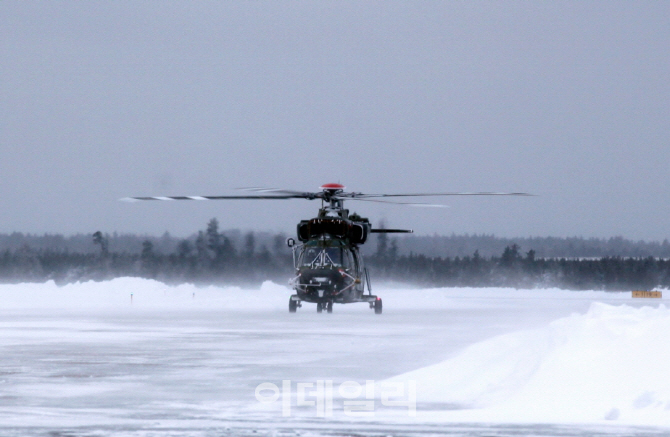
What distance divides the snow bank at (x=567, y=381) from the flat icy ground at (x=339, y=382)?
26 millimetres

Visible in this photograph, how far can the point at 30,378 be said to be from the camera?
48.6 ft

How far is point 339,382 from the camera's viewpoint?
47.0ft

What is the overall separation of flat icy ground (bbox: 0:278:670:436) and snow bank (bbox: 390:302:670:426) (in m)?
0.03

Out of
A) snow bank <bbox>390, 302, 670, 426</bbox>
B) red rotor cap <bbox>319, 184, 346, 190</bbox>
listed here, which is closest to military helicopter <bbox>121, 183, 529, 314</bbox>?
red rotor cap <bbox>319, 184, 346, 190</bbox>

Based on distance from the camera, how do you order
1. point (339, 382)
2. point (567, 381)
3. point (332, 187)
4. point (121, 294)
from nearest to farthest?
point (567, 381) → point (339, 382) → point (332, 187) → point (121, 294)

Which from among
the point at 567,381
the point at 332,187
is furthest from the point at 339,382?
the point at 332,187

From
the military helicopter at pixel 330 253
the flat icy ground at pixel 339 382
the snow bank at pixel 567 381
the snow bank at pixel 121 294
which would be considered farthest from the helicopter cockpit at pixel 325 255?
the snow bank at pixel 567 381

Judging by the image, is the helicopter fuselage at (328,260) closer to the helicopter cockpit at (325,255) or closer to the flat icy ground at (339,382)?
the helicopter cockpit at (325,255)

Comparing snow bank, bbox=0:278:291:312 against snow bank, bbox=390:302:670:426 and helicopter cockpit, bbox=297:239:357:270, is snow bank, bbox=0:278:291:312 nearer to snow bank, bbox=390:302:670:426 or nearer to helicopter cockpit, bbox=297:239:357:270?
helicopter cockpit, bbox=297:239:357:270

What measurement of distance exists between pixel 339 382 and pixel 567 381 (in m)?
2.98

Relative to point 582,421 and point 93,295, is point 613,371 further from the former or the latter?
point 93,295

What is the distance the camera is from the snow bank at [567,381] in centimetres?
1112

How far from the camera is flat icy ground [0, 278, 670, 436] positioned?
34.5 ft

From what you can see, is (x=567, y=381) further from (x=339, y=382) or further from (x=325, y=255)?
(x=325, y=255)
